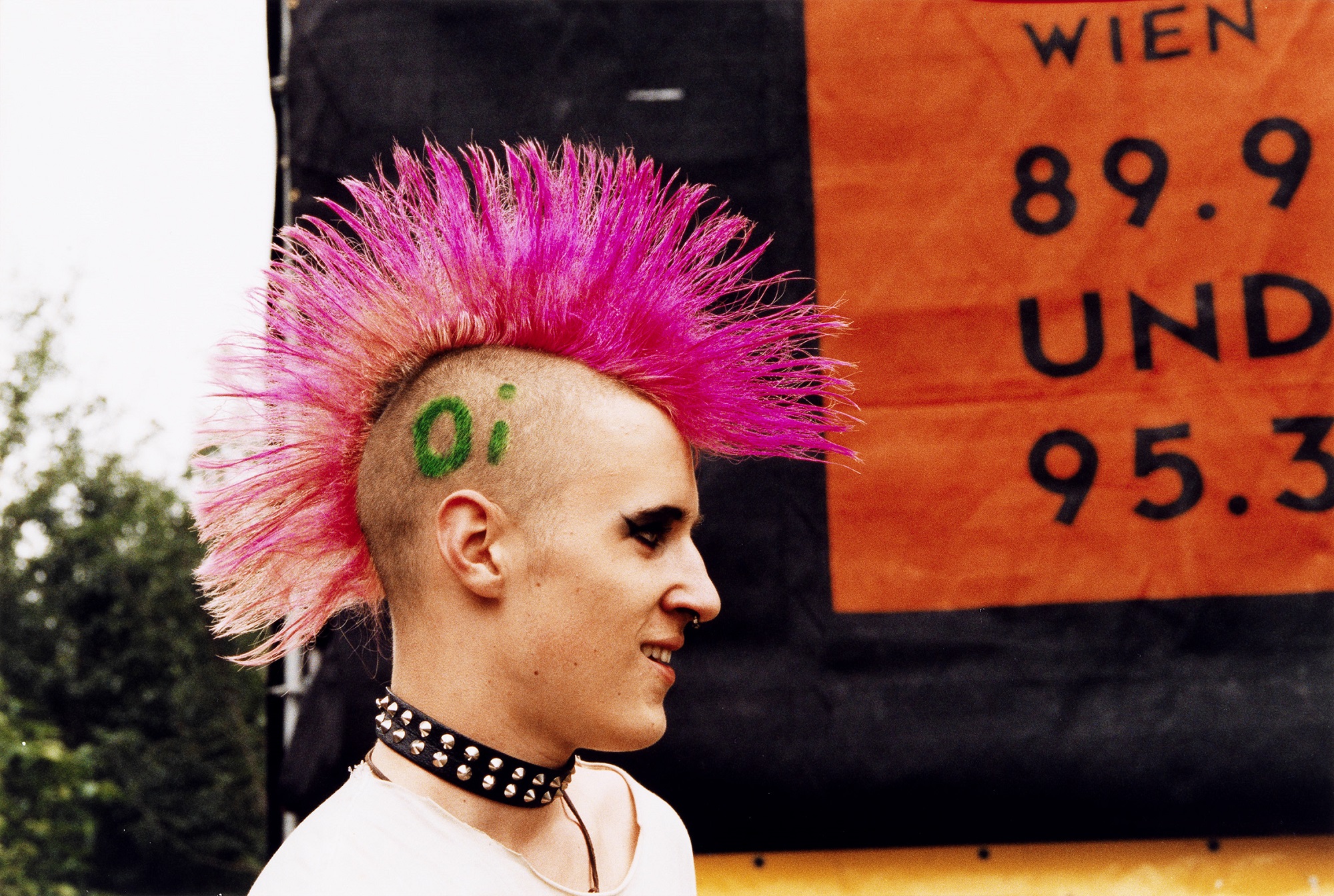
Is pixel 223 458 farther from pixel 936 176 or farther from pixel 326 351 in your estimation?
pixel 936 176

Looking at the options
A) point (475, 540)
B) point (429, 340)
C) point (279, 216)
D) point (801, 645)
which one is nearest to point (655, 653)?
point (475, 540)

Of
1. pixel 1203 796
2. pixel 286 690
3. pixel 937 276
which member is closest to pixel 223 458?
pixel 286 690

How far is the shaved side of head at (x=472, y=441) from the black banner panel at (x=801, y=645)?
0.97m

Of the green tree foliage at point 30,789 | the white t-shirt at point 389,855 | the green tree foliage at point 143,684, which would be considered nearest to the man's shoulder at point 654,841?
the white t-shirt at point 389,855

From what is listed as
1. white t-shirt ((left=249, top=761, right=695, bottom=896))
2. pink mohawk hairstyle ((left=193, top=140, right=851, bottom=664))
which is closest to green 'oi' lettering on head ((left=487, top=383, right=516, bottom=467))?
pink mohawk hairstyle ((left=193, top=140, right=851, bottom=664))

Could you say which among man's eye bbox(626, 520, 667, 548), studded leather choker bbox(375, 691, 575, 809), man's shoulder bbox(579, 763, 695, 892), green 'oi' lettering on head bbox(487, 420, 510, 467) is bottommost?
man's shoulder bbox(579, 763, 695, 892)

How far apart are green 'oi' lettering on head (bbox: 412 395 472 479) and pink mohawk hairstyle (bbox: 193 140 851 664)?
91 mm

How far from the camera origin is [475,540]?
1.32 metres

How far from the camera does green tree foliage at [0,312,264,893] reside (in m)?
9.98

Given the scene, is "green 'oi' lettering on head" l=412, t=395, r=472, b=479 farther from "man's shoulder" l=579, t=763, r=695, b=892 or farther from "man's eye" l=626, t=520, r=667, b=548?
"man's shoulder" l=579, t=763, r=695, b=892

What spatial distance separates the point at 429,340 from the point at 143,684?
10709 mm

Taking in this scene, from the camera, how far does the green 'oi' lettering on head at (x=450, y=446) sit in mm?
1325

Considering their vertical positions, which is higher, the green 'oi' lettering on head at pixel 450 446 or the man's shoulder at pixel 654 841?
the green 'oi' lettering on head at pixel 450 446

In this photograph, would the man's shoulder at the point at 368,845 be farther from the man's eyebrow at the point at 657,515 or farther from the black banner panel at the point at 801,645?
the black banner panel at the point at 801,645
